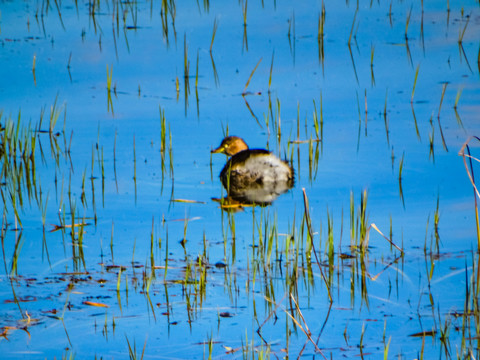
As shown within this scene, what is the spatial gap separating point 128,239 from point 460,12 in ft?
23.5

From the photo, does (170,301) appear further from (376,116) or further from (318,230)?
(376,116)

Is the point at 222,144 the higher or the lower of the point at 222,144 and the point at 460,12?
the lower

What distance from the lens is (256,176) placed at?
6.92 m

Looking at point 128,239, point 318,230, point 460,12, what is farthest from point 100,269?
point 460,12

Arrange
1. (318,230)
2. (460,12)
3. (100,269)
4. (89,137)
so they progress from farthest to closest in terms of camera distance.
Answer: (460,12), (89,137), (318,230), (100,269)

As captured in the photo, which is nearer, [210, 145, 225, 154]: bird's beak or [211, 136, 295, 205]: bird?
[211, 136, 295, 205]: bird

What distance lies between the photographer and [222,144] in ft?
24.5

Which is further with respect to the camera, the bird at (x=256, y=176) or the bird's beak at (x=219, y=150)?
the bird's beak at (x=219, y=150)

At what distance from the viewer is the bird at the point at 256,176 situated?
21.9 ft

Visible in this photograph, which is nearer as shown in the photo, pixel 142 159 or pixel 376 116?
pixel 142 159

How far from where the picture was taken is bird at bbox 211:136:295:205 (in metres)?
6.68

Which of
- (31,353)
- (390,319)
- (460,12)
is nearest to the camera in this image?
(31,353)

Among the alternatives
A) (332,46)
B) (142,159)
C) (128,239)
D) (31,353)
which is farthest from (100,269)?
(332,46)

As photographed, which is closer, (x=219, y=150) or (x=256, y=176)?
(x=256, y=176)
